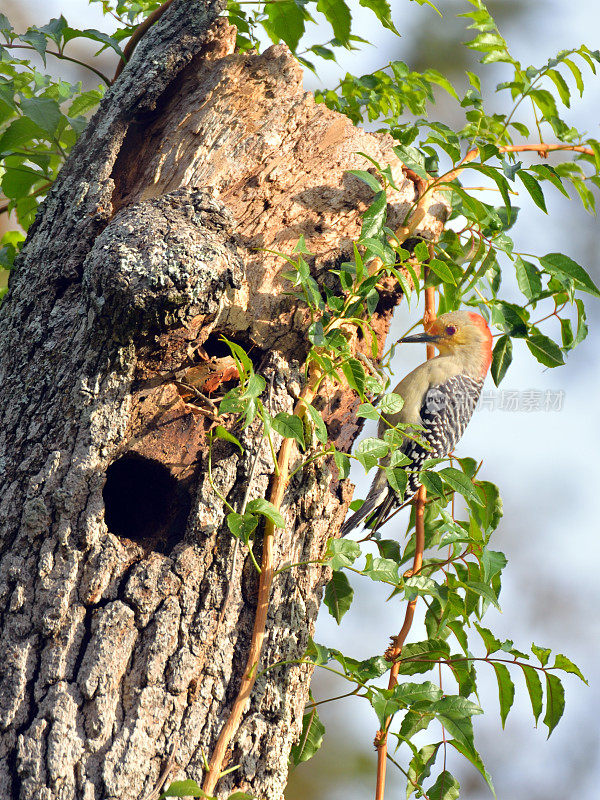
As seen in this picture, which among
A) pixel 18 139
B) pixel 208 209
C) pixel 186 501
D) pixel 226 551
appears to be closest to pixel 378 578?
pixel 226 551

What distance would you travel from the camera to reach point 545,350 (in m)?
2.42

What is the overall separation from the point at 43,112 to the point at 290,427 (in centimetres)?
161

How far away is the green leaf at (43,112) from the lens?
8.74 feet

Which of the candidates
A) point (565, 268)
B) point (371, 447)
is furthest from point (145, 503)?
point (565, 268)

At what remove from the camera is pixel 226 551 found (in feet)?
6.44

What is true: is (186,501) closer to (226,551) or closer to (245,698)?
(226,551)

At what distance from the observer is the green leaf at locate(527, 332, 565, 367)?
7.88ft

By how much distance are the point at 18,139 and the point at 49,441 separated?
1356mm

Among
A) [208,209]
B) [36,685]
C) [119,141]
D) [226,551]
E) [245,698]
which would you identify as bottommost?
[36,685]

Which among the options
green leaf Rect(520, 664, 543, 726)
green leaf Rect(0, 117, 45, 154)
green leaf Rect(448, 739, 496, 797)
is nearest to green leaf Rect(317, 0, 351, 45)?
green leaf Rect(0, 117, 45, 154)

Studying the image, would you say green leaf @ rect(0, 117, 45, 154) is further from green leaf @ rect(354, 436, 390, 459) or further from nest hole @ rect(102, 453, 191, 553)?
green leaf @ rect(354, 436, 390, 459)

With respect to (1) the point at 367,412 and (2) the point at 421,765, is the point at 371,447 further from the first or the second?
(2) the point at 421,765

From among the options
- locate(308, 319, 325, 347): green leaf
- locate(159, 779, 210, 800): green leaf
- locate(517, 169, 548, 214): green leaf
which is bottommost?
→ locate(159, 779, 210, 800): green leaf

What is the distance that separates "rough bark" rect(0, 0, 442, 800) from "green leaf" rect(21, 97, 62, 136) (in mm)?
215
